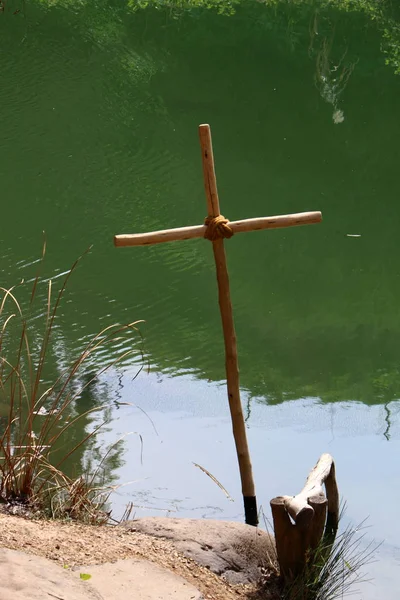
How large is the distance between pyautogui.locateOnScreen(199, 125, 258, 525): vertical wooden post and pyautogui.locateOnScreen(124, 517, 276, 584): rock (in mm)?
385

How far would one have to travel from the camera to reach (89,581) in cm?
286

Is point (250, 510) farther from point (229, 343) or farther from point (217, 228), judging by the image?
point (217, 228)

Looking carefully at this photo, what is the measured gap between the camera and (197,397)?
545 centimetres

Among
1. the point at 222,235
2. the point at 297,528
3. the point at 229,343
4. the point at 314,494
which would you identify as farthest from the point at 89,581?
the point at 222,235

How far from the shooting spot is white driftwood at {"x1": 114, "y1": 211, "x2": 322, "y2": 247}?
3736 millimetres

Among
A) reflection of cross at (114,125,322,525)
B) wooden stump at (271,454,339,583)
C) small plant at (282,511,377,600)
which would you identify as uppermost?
reflection of cross at (114,125,322,525)

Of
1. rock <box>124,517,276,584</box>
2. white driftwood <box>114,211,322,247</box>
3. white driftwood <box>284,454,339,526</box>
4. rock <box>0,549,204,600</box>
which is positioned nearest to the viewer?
rock <box>0,549,204,600</box>

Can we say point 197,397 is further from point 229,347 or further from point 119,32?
point 119,32

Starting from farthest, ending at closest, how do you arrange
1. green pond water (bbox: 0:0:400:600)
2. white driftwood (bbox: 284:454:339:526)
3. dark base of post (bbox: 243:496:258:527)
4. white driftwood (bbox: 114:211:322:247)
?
green pond water (bbox: 0:0:400:600)
dark base of post (bbox: 243:496:258:527)
white driftwood (bbox: 114:211:322:247)
white driftwood (bbox: 284:454:339:526)

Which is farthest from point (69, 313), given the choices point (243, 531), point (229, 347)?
point (243, 531)

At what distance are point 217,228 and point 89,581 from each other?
5.10ft

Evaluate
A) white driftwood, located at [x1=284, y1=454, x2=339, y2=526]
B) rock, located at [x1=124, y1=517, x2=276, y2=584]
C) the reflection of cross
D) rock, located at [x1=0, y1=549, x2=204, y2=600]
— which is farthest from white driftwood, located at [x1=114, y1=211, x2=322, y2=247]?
rock, located at [x1=0, y1=549, x2=204, y2=600]

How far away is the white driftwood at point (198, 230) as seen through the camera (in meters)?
3.74

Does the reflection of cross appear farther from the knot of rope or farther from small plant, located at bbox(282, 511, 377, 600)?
small plant, located at bbox(282, 511, 377, 600)
